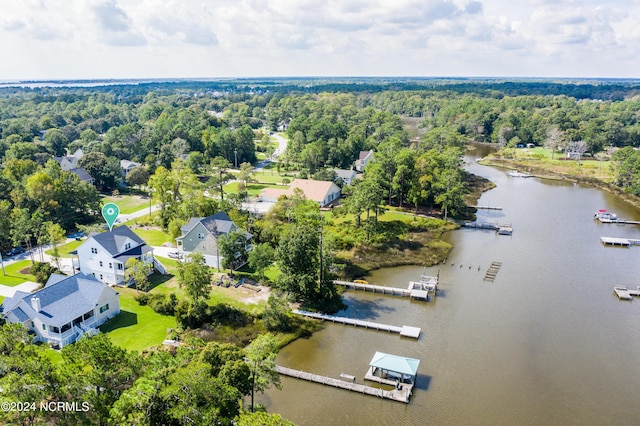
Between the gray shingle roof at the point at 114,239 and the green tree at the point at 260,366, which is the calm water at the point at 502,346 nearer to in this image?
the green tree at the point at 260,366

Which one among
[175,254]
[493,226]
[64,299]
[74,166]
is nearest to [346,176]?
[493,226]

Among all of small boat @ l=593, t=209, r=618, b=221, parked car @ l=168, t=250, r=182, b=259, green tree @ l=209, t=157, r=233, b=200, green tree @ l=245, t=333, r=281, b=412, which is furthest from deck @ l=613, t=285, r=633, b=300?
green tree @ l=209, t=157, r=233, b=200

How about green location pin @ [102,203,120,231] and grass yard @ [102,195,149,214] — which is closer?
green location pin @ [102,203,120,231]

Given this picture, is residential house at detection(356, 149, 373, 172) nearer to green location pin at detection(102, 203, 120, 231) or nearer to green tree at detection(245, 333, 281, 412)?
green location pin at detection(102, 203, 120, 231)

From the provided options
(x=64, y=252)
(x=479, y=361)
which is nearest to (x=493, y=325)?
(x=479, y=361)

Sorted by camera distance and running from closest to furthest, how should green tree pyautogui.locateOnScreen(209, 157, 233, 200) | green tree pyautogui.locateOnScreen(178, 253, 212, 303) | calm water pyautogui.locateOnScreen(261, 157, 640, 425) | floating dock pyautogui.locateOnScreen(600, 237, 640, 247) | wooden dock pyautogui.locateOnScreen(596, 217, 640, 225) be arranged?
1. calm water pyautogui.locateOnScreen(261, 157, 640, 425)
2. green tree pyautogui.locateOnScreen(178, 253, 212, 303)
3. floating dock pyautogui.locateOnScreen(600, 237, 640, 247)
4. wooden dock pyautogui.locateOnScreen(596, 217, 640, 225)
5. green tree pyautogui.locateOnScreen(209, 157, 233, 200)

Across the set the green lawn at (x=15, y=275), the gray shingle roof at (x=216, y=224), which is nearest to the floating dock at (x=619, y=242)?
the gray shingle roof at (x=216, y=224)

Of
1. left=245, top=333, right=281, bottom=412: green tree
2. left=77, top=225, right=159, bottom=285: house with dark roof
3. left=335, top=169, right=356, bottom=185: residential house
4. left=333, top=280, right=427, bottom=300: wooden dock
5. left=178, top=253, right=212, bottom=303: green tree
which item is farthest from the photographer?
left=335, top=169, right=356, bottom=185: residential house
